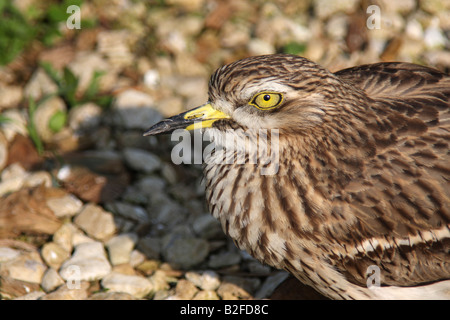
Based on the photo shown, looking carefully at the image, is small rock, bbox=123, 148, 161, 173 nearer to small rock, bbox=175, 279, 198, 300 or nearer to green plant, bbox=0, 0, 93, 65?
small rock, bbox=175, 279, 198, 300

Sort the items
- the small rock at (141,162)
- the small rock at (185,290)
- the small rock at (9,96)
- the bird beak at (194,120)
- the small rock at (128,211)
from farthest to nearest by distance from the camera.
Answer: the small rock at (9,96)
the small rock at (141,162)
the small rock at (128,211)
the small rock at (185,290)
the bird beak at (194,120)

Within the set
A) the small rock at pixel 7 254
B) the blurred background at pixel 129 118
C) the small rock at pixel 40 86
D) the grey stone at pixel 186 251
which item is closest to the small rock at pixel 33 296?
the blurred background at pixel 129 118

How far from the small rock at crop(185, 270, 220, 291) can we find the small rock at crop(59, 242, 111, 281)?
600mm

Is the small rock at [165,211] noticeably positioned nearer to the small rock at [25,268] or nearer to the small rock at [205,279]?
the small rock at [205,279]

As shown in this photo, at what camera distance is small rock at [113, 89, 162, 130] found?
16.4ft

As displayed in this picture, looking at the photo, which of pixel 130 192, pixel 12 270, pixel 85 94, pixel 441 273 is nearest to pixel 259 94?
pixel 441 273

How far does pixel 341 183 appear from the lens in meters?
3.15

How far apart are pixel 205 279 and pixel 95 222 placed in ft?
3.20

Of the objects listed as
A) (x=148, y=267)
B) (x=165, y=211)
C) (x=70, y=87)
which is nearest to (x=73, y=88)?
(x=70, y=87)

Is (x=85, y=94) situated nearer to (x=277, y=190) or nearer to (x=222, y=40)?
(x=222, y=40)

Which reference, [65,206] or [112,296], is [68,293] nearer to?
[112,296]

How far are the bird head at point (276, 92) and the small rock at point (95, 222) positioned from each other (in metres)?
1.54

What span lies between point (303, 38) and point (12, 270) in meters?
3.41

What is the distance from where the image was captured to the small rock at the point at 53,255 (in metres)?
4.04
